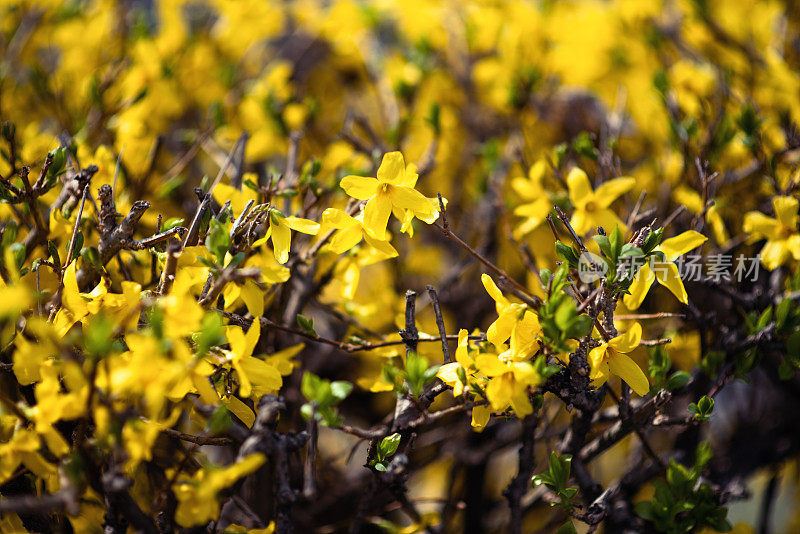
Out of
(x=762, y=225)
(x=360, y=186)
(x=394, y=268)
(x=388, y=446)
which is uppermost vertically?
(x=360, y=186)

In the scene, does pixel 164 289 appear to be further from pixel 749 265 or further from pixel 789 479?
pixel 789 479

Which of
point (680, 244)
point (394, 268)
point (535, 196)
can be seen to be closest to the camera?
point (680, 244)

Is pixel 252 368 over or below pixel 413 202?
below

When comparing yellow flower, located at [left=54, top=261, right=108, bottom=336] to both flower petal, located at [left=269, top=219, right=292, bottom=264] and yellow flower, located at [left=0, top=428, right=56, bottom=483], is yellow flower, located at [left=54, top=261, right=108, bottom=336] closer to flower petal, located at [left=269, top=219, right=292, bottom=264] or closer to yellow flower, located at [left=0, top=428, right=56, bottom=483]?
yellow flower, located at [left=0, top=428, right=56, bottom=483]

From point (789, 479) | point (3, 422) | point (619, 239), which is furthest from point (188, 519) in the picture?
point (789, 479)

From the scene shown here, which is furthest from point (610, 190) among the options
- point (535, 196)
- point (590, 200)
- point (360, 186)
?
point (360, 186)

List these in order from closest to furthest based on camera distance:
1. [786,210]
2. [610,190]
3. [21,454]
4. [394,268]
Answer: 1. [21,454]
2. [786,210]
3. [610,190]
4. [394,268]

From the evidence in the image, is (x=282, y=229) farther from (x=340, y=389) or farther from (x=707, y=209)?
(x=707, y=209)

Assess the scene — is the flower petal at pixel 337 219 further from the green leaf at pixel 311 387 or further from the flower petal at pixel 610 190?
the flower petal at pixel 610 190
